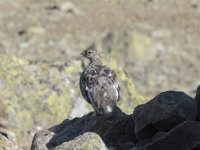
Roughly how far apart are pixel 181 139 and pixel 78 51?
23197 mm

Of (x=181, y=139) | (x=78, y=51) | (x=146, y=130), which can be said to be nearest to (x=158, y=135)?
(x=146, y=130)

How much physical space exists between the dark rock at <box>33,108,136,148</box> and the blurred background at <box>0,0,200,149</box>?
121 inches

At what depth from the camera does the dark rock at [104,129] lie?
1273cm

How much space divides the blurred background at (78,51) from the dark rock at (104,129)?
3079 millimetres

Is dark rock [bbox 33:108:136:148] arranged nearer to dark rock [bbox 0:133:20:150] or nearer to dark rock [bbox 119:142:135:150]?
dark rock [bbox 119:142:135:150]

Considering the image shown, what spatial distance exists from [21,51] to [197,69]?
8.36 m

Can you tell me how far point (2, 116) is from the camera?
1795 centimetres

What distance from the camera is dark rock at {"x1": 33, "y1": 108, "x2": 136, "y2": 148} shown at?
501 inches

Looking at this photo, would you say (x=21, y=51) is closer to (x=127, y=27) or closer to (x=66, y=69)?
(x=127, y=27)

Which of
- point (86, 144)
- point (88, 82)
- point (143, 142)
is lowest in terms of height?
point (86, 144)

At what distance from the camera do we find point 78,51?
34.3 meters

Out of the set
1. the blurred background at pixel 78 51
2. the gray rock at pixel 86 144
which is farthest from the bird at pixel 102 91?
the blurred background at pixel 78 51

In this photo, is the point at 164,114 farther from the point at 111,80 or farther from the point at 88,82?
the point at 88,82

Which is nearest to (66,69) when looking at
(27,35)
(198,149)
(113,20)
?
(198,149)
